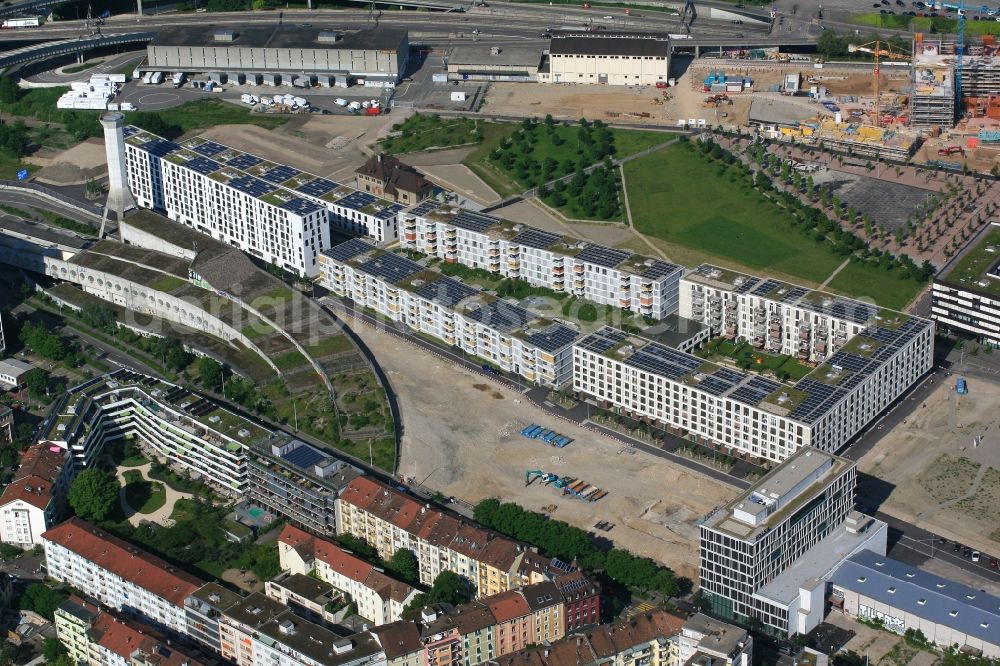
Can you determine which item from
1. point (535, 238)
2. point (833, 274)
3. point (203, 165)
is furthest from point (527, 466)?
point (203, 165)

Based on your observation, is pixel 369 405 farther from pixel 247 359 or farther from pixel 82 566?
pixel 82 566

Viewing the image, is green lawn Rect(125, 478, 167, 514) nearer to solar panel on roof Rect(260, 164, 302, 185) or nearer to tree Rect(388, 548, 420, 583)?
tree Rect(388, 548, 420, 583)

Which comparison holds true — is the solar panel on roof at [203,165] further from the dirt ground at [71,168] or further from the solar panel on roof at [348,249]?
the solar panel on roof at [348,249]

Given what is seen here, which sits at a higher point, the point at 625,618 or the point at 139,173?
the point at 139,173

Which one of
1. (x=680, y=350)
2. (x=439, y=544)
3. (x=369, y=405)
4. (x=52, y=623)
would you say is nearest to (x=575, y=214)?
(x=680, y=350)

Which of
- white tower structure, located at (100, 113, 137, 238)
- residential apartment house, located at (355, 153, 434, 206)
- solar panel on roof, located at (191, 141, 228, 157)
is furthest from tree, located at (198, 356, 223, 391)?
solar panel on roof, located at (191, 141, 228, 157)

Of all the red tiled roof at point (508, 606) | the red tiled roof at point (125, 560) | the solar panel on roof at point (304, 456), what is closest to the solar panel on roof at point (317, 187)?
the solar panel on roof at point (304, 456)
